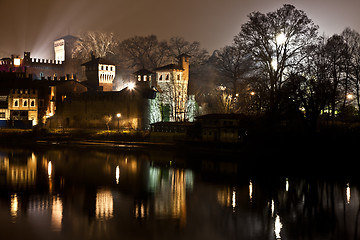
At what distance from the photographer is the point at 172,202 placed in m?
24.8

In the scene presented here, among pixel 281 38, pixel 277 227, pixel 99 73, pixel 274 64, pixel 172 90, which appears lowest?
pixel 277 227

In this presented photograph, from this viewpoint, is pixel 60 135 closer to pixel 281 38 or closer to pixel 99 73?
pixel 99 73

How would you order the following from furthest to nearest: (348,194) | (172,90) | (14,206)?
(172,90), (348,194), (14,206)

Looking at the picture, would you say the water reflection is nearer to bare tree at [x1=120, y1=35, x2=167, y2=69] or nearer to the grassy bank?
the grassy bank

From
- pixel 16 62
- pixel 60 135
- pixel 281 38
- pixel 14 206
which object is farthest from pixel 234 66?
pixel 16 62

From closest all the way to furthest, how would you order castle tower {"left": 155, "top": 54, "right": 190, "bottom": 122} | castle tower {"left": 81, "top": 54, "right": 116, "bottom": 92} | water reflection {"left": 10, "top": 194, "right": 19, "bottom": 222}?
water reflection {"left": 10, "top": 194, "right": 19, "bottom": 222}
castle tower {"left": 155, "top": 54, "right": 190, "bottom": 122}
castle tower {"left": 81, "top": 54, "right": 116, "bottom": 92}

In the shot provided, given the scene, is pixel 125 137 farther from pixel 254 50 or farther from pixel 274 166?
pixel 274 166

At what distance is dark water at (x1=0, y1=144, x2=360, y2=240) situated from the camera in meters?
19.8

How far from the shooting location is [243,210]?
2308 cm

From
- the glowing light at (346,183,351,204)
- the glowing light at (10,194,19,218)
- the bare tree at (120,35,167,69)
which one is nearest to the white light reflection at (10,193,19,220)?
the glowing light at (10,194,19,218)

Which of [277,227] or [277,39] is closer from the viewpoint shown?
[277,227]

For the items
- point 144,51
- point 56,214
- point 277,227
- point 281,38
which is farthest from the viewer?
point 144,51

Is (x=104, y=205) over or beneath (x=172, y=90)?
beneath

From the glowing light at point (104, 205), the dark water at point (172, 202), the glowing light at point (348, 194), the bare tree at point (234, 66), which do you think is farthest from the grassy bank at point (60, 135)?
the glowing light at point (348, 194)
